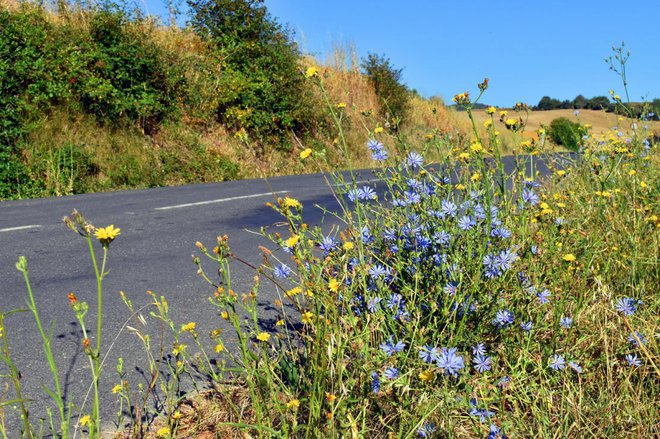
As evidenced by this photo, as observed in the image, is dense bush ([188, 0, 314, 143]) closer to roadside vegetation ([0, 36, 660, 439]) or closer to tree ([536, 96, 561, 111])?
roadside vegetation ([0, 36, 660, 439])

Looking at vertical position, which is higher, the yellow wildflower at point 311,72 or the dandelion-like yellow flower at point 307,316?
the yellow wildflower at point 311,72

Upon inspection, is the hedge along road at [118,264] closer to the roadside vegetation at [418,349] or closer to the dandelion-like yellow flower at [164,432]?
the roadside vegetation at [418,349]

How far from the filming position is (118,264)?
5.07 m

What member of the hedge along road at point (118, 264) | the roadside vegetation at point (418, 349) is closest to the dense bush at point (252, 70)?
the hedge along road at point (118, 264)

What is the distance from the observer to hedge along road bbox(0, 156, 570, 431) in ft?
10.3

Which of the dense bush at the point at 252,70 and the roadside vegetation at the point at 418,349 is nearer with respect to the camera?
the roadside vegetation at the point at 418,349

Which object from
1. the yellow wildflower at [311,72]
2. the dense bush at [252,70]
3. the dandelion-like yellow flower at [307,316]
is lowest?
the dandelion-like yellow flower at [307,316]

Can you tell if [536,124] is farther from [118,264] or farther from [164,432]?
[164,432]

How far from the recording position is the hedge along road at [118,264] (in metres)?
3.14

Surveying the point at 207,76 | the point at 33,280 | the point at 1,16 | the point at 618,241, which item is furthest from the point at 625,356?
the point at 207,76

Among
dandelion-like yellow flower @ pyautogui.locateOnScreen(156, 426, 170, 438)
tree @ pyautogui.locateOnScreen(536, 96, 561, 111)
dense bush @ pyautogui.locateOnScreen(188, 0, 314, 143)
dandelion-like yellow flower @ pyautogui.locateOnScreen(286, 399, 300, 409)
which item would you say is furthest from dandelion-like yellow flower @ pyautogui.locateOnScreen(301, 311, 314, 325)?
tree @ pyautogui.locateOnScreen(536, 96, 561, 111)

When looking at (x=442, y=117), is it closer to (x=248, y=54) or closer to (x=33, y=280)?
(x=248, y=54)

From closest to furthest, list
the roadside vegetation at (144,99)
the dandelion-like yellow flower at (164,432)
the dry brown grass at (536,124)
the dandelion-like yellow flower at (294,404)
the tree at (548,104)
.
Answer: the dandelion-like yellow flower at (294,404)
the dandelion-like yellow flower at (164,432)
the dry brown grass at (536,124)
the roadside vegetation at (144,99)
the tree at (548,104)

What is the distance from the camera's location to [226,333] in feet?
11.8
